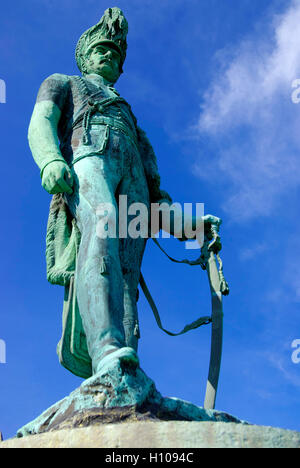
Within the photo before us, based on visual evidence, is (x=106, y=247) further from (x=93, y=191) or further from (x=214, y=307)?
(x=214, y=307)

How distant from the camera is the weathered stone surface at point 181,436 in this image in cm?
327

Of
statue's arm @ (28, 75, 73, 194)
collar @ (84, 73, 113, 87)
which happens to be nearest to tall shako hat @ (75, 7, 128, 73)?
collar @ (84, 73, 113, 87)

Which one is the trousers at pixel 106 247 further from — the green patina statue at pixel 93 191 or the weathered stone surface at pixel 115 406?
the weathered stone surface at pixel 115 406

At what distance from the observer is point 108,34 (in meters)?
7.01

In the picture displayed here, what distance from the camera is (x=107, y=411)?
3895mm

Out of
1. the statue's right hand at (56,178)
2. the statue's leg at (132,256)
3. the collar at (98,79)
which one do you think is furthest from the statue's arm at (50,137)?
the statue's leg at (132,256)

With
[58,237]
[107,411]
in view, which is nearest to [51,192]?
[58,237]

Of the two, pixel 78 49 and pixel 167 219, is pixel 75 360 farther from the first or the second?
pixel 78 49

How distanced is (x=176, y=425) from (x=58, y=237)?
296cm

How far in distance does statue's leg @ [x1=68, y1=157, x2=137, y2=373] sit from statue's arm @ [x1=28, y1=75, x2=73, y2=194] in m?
0.19

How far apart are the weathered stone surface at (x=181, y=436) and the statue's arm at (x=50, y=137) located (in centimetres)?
256

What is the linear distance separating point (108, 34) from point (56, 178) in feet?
7.70

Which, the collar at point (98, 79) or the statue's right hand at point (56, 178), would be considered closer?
the statue's right hand at point (56, 178)

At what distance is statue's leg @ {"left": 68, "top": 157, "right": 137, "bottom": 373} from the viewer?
15.1 ft
